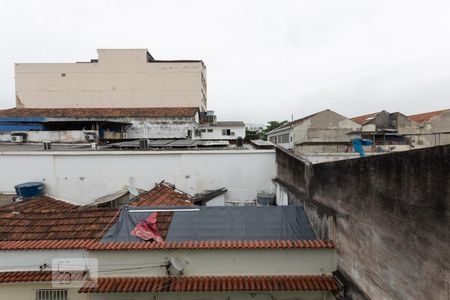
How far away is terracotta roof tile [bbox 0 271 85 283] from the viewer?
22.4 ft

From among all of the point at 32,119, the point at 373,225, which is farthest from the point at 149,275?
the point at 32,119

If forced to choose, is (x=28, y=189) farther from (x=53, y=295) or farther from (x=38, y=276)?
(x=53, y=295)

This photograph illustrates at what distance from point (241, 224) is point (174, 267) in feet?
8.52

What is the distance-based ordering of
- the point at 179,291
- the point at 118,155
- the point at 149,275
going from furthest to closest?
the point at 118,155, the point at 149,275, the point at 179,291

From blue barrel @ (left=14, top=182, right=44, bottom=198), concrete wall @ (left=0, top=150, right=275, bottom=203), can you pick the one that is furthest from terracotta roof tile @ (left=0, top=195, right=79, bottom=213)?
concrete wall @ (left=0, top=150, right=275, bottom=203)

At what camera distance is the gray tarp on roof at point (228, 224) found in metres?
7.84

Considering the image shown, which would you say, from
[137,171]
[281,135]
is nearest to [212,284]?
[137,171]

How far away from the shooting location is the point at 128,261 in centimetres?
707

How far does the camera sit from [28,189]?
42.0 feet

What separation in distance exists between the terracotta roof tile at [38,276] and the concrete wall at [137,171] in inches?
287

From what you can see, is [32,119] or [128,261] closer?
[128,261]

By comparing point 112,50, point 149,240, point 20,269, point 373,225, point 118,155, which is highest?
point 112,50

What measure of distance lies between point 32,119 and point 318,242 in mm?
24499

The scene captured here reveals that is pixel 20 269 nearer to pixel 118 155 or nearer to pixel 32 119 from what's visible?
pixel 118 155
